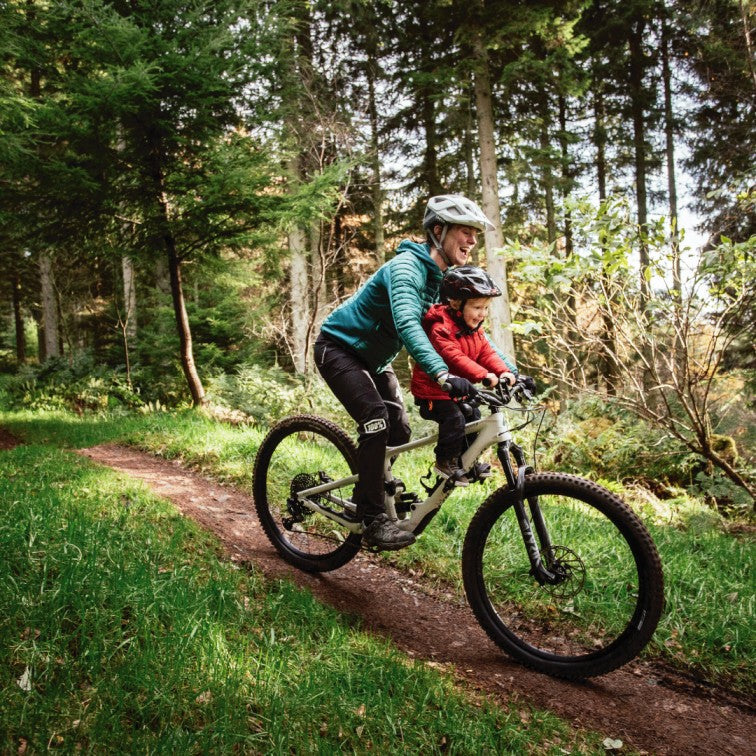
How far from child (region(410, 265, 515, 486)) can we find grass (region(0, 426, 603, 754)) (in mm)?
1177

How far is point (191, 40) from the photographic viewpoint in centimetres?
798

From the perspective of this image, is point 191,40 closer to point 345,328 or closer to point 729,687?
point 345,328

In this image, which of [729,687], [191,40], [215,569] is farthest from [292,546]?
[191,40]

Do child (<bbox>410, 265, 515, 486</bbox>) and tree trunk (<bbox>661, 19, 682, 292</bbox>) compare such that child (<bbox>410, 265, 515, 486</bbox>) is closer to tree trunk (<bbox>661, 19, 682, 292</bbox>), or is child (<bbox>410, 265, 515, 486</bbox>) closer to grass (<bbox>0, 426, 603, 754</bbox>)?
grass (<bbox>0, 426, 603, 754</bbox>)

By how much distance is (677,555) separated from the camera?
13.1ft

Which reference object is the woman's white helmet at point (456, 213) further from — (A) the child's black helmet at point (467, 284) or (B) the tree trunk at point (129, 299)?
(B) the tree trunk at point (129, 299)

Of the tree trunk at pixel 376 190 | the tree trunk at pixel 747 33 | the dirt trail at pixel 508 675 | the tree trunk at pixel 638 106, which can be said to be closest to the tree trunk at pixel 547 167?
the tree trunk at pixel 638 106

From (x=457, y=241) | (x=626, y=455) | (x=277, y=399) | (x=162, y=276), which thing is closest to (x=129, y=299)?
(x=162, y=276)

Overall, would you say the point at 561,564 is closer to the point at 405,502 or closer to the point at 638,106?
the point at 405,502

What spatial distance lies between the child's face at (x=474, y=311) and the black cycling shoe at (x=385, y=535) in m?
1.37

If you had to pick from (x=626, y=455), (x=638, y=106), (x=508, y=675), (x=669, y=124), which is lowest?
(x=508, y=675)

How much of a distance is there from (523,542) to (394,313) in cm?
175

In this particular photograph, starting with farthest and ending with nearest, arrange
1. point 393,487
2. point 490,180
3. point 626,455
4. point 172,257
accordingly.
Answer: point 490,180 < point 172,257 < point 626,455 < point 393,487

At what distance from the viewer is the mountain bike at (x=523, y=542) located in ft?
8.71
